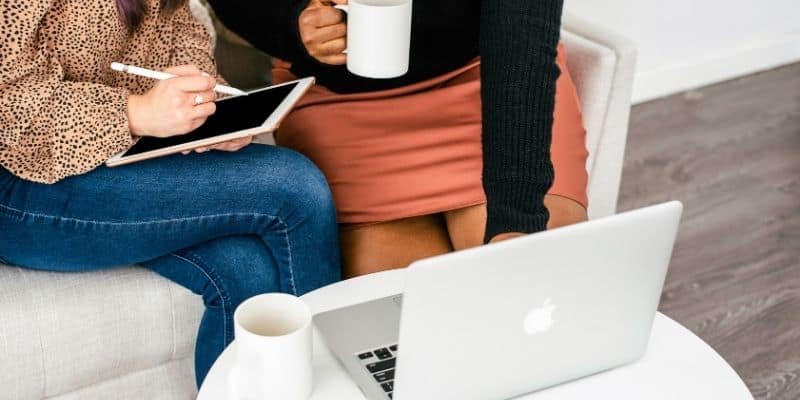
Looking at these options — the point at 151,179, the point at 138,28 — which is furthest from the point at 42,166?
the point at 138,28

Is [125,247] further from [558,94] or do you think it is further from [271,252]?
[558,94]

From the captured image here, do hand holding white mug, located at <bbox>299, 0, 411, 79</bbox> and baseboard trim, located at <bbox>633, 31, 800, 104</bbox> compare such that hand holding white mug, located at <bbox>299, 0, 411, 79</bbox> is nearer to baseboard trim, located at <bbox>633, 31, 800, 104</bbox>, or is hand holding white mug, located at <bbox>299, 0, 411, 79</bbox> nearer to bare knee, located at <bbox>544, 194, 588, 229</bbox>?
bare knee, located at <bbox>544, 194, 588, 229</bbox>

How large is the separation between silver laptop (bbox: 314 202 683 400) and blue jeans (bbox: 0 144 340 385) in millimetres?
332

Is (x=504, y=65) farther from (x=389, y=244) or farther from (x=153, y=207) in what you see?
(x=153, y=207)

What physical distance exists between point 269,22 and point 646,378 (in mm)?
801

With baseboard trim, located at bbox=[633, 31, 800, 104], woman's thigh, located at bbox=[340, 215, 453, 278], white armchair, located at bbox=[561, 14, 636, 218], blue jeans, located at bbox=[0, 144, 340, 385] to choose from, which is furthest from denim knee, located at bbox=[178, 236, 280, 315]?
baseboard trim, located at bbox=[633, 31, 800, 104]

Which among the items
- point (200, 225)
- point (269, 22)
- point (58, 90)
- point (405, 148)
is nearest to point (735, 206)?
point (405, 148)

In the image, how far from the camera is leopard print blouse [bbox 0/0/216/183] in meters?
1.20

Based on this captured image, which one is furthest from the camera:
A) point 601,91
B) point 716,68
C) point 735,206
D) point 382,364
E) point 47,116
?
point 716,68

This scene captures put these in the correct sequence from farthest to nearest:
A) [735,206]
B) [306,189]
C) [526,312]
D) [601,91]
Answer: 1. [735,206]
2. [601,91]
3. [306,189]
4. [526,312]

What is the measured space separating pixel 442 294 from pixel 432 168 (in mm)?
690

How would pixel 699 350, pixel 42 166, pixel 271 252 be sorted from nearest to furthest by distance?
1. pixel 699 350
2. pixel 42 166
3. pixel 271 252

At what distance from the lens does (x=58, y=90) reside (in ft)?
4.09

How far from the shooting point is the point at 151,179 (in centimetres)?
128
